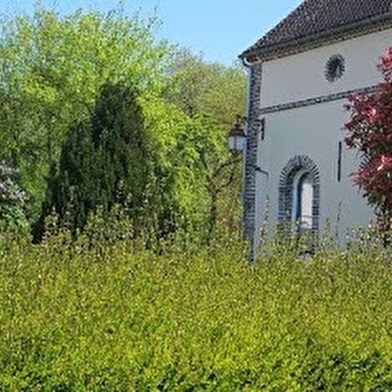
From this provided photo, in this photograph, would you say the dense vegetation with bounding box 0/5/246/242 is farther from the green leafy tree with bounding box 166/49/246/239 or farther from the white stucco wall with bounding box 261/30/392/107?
the white stucco wall with bounding box 261/30/392/107

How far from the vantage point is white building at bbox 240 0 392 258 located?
2353 centimetres

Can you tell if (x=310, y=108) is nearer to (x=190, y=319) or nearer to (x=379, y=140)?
(x=379, y=140)

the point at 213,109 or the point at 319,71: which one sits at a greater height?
the point at 213,109

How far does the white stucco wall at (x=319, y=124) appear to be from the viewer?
23422 mm

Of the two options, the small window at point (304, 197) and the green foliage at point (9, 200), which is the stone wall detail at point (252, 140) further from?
Answer: the green foliage at point (9, 200)

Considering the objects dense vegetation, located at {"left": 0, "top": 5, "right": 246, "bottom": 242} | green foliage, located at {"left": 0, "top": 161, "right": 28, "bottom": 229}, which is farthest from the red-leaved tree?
dense vegetation, located at {"left": 0, "top": 5, "right": 246, "bottom": 242}

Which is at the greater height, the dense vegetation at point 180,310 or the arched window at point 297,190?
the arched window at point 297,190

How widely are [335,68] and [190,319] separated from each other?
18.4m

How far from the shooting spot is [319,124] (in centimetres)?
2480

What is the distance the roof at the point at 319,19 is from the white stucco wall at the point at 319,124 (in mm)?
433

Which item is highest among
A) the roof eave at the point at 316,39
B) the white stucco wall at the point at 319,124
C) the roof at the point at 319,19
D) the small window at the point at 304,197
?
the roof at the point at 319,19

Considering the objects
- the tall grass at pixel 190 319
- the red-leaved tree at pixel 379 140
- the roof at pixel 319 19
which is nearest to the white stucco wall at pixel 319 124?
the roof at pixel 319 19

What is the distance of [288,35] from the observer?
25734 mm

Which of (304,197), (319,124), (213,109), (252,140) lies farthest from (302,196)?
(213,109)
